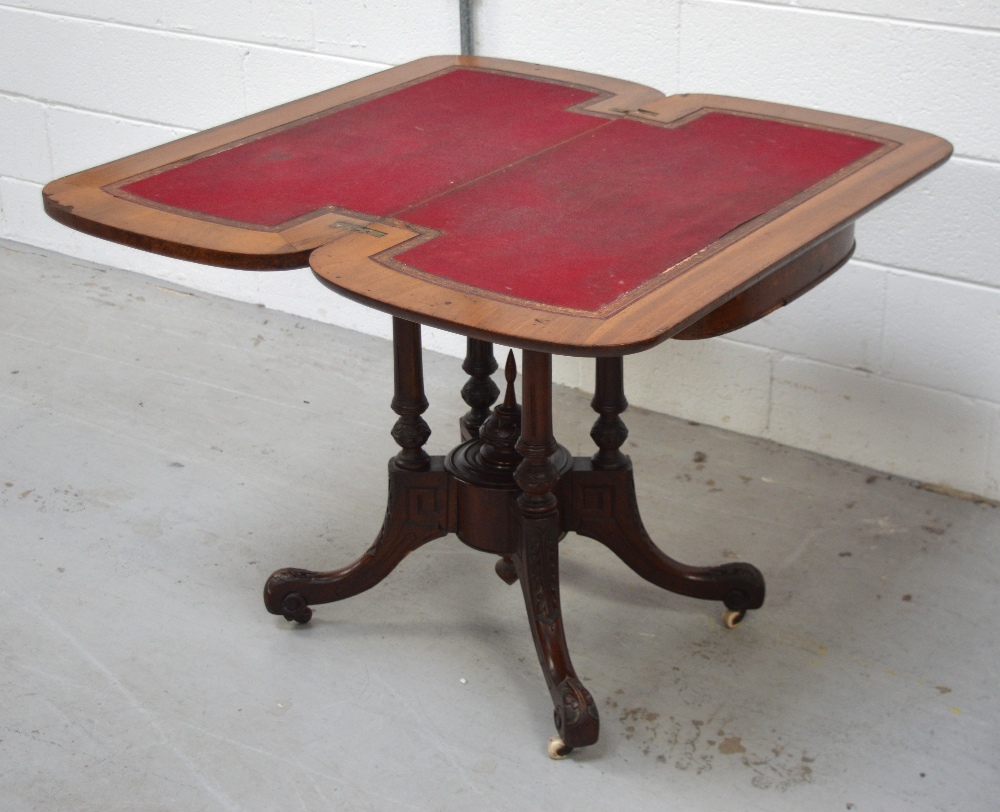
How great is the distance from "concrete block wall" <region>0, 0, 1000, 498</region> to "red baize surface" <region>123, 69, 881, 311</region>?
46cm

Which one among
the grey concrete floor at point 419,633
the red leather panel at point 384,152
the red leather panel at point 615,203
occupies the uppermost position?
the red leather panel at point 384,152

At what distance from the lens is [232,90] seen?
3.12m

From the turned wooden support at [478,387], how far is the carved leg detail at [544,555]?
0.25 meters

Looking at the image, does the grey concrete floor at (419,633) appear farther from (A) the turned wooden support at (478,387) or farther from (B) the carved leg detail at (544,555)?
(A) the turned wooden support at (478,387)

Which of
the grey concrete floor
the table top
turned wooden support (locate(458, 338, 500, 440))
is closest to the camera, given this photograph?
the table top

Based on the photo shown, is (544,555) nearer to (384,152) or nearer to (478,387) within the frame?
(478,387)

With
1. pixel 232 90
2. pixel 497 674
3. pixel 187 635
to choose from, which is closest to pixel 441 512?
pixel 497 674

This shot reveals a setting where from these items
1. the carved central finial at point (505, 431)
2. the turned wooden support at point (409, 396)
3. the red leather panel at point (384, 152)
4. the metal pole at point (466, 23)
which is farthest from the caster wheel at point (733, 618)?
the metal pole at point (466, 23)

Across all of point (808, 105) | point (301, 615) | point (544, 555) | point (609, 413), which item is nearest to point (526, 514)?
point (544, 555)

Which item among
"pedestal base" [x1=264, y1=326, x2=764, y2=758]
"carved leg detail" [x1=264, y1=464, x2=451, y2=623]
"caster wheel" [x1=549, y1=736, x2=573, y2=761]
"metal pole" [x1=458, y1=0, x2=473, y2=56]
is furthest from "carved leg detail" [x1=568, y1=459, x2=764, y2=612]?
"metal pole" [x1=458, y1=0, x2=473, y2=56]

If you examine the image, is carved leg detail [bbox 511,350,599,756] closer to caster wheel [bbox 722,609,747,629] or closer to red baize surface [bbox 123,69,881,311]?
red baize surface [bbox 123,69,881,311]

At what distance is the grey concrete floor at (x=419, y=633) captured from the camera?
5.93 ft

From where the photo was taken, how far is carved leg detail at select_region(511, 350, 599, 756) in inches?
69.2

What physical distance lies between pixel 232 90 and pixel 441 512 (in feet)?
4.95
